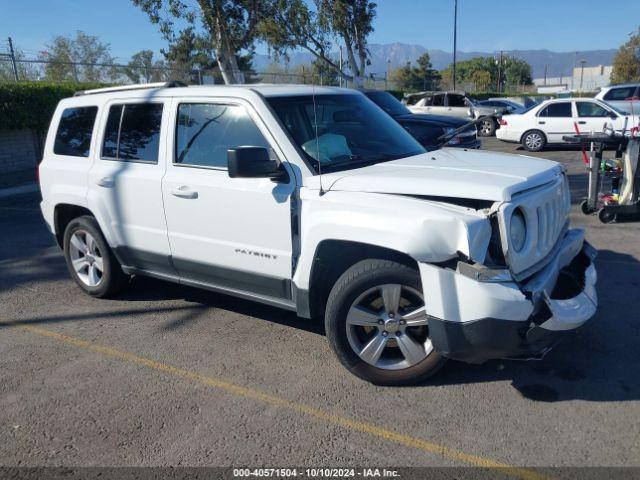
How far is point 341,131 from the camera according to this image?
15.3 feet

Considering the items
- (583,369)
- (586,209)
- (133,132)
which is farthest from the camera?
(586,209)

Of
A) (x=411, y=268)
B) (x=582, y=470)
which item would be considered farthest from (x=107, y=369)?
(x=582, y=470)

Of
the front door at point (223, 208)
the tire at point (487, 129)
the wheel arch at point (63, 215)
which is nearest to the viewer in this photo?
the front door at point (223, 208)

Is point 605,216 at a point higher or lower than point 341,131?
lower

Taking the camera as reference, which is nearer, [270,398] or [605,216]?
[270,398]

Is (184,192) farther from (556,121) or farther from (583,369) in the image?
(556,121)

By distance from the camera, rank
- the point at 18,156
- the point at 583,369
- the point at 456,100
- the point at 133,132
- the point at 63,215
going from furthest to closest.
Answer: the point at 456,100
the point at 18,156
the point at 63,215
the point at 133,132
the point at 583,369

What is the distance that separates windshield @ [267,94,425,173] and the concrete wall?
39.2 ft

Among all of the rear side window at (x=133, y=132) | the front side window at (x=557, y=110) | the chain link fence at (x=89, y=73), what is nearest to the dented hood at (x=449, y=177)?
the rear side window at (x=133, y=132)

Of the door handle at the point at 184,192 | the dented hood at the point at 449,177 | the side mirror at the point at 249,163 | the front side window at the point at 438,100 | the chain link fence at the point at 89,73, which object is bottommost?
the front side window at the point at 438,100

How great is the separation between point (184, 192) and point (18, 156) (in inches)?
486

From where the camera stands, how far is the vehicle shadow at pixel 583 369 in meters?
3.75

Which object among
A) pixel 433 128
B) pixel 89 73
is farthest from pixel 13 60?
pixel 433 128

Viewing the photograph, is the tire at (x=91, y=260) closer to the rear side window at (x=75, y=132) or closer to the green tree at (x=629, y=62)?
the rear side window at (x=75, y=132)
